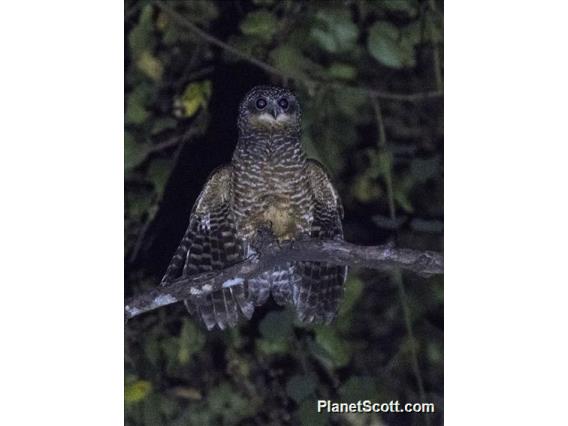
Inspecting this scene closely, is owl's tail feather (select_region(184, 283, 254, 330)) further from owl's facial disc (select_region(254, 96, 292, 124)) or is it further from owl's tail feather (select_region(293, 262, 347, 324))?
owl's facial disc (select_region(254, 96, 292, 124))

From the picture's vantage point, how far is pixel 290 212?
2.81 meters

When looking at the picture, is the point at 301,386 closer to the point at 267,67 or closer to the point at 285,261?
the point at 285,261

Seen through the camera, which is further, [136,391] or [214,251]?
[214,251]

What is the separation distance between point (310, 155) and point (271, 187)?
14cm

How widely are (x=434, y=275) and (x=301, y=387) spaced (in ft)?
1.51

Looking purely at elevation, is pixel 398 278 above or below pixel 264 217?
below

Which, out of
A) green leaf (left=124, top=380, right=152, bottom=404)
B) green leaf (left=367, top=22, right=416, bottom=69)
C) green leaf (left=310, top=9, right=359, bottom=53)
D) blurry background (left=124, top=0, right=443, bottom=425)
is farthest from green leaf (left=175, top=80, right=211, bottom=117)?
green leaf (left=124, top=380, right=152, bottom=404)

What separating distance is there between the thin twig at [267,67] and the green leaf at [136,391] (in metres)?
0.90

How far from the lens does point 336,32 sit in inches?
107

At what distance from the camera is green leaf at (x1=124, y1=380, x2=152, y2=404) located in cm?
270

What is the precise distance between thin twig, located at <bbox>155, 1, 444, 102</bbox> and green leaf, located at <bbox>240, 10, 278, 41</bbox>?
0.20 feet

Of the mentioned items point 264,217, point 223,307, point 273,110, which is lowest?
point 223,307

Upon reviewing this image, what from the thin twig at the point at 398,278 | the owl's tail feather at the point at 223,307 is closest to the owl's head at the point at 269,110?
the thin twig at the point at 398,278

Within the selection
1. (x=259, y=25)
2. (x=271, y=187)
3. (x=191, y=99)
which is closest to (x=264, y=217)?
(x=271, y=187)
